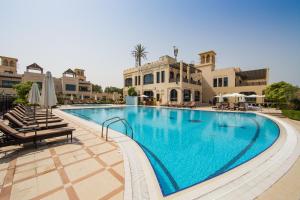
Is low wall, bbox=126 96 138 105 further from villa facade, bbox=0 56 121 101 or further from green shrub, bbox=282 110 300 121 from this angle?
green shrub, bbox=282 110 300 121

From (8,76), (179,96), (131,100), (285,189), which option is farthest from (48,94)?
(8,76)

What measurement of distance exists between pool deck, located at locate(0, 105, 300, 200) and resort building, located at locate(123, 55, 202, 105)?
21956mm

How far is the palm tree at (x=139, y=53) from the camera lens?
129 ft

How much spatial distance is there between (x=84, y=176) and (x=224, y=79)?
3092cm

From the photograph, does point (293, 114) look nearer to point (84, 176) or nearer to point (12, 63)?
point (84, 176)

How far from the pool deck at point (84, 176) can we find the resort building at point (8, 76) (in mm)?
37540

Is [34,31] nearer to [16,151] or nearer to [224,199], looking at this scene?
[16,151]

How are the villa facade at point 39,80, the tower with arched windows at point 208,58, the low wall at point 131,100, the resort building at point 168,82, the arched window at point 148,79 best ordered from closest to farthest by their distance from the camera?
1. the resort building at point 168,82
2. the low wall at point 131,100
3. the arched window at point 148,79
4. the tower with arched windows at point 208,58
5. the villa facade at point 39,80

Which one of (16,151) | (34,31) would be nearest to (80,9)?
(34,31)

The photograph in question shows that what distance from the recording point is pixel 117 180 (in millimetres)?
2834

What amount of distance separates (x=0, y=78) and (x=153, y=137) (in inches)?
1733

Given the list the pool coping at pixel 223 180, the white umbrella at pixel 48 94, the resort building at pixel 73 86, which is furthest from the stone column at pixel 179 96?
the resort building at pixel 73 86

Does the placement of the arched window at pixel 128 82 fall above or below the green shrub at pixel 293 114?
above

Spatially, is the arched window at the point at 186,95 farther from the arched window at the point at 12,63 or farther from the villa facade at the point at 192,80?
the arched window at the point at 12,63
